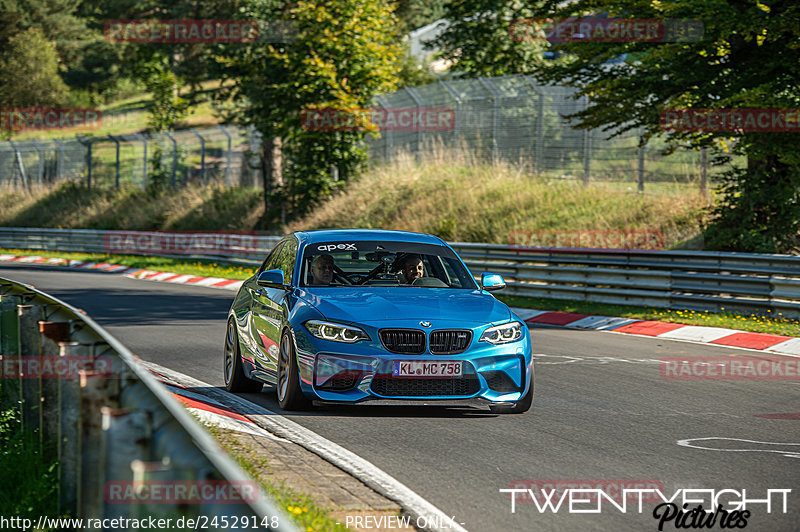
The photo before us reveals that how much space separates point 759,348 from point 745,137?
16.4 feet

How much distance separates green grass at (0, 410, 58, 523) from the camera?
5121 mm

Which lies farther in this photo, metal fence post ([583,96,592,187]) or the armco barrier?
metal fence post ([583,96,592,187])

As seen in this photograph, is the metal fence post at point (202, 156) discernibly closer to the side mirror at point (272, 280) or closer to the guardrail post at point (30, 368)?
the side mirror at point (272, 280)

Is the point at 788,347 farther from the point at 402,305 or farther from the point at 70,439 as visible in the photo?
the point at 70,439

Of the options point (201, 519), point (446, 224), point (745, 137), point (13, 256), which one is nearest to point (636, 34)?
point (745, 137)

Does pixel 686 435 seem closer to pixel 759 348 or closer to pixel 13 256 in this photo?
pixel 759 348

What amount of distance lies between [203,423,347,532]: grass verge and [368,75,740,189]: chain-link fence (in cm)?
1935

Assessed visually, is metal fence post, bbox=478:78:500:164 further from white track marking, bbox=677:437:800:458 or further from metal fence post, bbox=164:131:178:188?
white track marking, bbox=677:437:800:458

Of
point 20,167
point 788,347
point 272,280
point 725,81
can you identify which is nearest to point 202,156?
point 20,167

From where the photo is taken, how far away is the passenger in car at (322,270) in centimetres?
934

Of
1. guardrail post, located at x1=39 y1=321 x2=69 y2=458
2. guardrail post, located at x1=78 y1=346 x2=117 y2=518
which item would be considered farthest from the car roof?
guardrail post, located at x1=78 y1=346 x2=117 y2=518

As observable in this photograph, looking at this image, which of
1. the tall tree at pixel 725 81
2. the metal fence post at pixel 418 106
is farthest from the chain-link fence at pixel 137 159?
the tall tree at pixel 725 81

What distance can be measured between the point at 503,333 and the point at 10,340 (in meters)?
3.79

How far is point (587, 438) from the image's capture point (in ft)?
25.1
